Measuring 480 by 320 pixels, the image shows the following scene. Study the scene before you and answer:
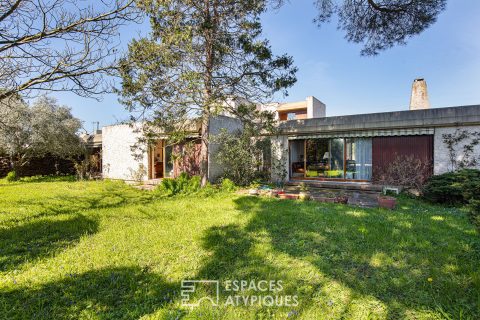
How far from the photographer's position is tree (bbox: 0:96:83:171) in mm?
14836

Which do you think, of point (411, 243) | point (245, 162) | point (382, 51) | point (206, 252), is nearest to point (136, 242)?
point (206, 252)

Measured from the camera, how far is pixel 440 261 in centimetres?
393

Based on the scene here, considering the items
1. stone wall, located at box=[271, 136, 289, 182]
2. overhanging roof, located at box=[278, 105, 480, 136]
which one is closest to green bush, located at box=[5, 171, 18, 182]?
stone wall, located at box=[271, 136, 289, 182]

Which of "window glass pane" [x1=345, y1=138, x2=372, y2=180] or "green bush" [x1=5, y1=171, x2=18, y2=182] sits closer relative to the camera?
"window glass pane" [x1=345, y1=138, x2=372, y2=180]

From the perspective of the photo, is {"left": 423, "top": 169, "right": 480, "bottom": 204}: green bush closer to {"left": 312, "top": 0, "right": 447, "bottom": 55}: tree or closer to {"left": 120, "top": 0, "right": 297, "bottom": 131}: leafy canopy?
{"left": 312, "top": 0, "right": 447, "bottom": 55}: tree

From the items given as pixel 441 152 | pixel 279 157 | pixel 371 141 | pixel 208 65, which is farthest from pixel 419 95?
pixel 208 65

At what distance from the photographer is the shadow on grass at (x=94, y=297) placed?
9.41ft

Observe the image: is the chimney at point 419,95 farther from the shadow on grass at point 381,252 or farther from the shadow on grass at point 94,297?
the shadow on grass at point 94,297

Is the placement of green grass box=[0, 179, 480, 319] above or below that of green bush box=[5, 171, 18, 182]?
below

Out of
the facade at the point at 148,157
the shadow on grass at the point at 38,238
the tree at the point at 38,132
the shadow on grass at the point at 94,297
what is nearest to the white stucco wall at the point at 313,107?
the facade at the point at 148,157

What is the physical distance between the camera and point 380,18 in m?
8.12

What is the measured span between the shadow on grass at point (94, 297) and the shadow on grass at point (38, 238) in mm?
1229

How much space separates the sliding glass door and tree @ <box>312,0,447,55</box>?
544cm

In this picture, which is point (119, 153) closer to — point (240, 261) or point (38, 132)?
point (38, 132)
